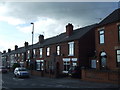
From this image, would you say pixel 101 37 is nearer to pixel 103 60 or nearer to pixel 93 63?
pixel 103 60

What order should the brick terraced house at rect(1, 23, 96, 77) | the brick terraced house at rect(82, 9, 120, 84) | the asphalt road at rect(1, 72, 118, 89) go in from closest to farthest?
1. the asphalt road at rect(1, 72, 118, 89)
2. the brick terraced house at rect(82, 9, 120, 84)
3. the brick terraced house at rect(1, 23, 96, 77)

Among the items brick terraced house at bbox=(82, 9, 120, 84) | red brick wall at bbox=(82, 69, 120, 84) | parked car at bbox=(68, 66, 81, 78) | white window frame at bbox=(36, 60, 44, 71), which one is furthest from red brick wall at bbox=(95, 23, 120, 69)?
white window frame at bbox=(36, 60, 44, 71)

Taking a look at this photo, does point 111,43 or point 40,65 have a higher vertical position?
point 111,43

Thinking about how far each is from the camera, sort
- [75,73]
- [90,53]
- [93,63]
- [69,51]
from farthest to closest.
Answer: [69,51], [90,53], [93,63], [75,73]

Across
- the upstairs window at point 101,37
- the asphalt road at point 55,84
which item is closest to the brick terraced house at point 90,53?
the upstairs window at point 101,37

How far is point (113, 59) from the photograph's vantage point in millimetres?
27641

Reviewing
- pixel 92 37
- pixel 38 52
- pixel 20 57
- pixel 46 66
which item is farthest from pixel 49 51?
pixel 20 57

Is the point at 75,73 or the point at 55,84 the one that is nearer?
the point at 55,84

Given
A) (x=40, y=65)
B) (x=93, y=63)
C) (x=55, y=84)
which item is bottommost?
(x=55, y=84)

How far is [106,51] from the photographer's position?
2916 cm

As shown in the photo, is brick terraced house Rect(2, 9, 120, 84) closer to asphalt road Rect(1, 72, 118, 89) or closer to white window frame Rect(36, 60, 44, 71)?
white window frame Rect(36, 60, 44, 71)

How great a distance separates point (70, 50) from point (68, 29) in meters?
5.20

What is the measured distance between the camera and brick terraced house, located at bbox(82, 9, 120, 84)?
83.7 feet

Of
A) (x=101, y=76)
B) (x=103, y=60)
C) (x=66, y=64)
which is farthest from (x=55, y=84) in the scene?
(x=66, y=64)
